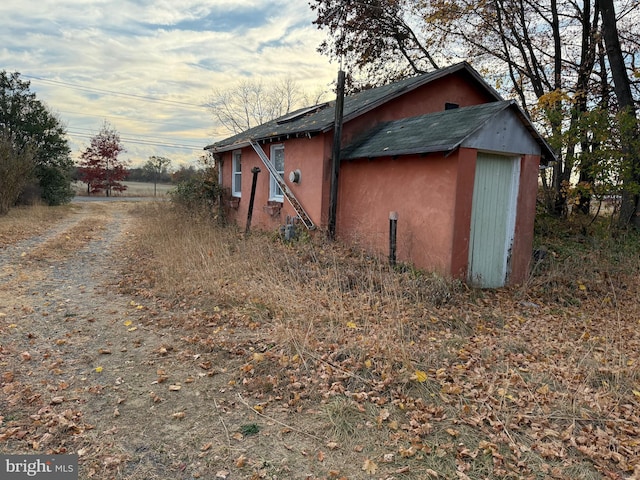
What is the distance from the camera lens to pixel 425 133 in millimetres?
7883

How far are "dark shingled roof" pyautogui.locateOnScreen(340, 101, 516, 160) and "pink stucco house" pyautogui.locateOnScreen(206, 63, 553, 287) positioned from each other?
1.2 inches

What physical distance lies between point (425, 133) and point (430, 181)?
1132 mm

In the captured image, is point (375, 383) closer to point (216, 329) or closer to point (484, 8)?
point (216, 329)

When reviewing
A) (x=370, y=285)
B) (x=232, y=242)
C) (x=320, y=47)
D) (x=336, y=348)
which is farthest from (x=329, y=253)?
(x=320, y=47)

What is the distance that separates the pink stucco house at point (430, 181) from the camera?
23.1ft

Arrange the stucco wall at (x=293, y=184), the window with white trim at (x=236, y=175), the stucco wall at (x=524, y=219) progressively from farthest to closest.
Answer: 1. the window with white trim at (x=236, y=175)
2. the stucco wall at (x=293, y=184)
3. the stucco wall at (x=524, y=219)

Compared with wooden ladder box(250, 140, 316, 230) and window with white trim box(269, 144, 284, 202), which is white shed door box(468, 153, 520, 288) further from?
window with white trim box(269, 144, 284, 202)

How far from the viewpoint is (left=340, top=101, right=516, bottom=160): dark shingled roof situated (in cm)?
692

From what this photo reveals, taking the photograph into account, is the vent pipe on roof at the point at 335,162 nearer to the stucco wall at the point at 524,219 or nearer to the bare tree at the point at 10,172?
the stucco wall at the point at 524,219
